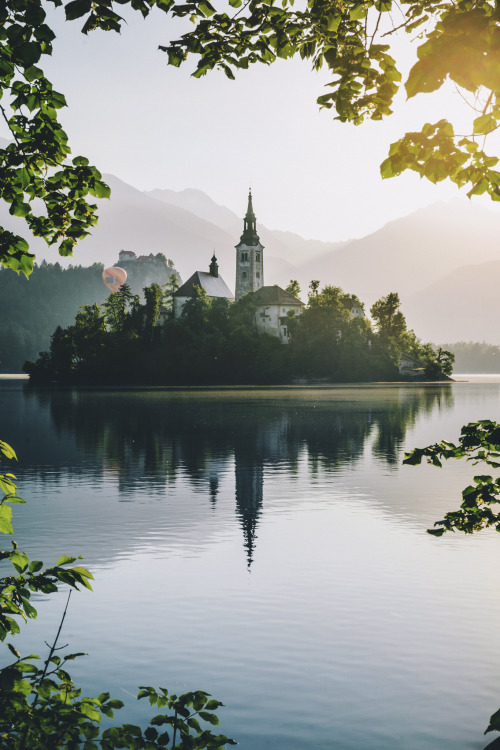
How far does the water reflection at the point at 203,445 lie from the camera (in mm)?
30219

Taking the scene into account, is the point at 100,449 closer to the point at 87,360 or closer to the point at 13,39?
the point at 13,39

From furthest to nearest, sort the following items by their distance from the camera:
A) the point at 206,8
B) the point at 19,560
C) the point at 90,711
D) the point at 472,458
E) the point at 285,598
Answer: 1. the point at 285,598
2. the point at 472,458
3. the point at 206,8
4. the point at 19,560
5. the point at 90,711

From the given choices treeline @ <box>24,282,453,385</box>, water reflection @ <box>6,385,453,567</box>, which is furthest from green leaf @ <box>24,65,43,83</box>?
treeline @ <box>24,282,453,385</box>

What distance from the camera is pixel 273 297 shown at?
190375mm

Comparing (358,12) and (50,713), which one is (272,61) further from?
(50,713)

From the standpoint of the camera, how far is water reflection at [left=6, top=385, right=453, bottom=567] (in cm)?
3022

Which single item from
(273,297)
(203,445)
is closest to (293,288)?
(273,297)

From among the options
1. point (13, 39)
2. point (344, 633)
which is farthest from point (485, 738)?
point (13, 39)

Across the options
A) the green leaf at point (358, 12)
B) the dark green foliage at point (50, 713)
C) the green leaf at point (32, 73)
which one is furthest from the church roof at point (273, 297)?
the dark green foliage at point (50, 713)

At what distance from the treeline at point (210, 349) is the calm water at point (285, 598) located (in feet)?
429

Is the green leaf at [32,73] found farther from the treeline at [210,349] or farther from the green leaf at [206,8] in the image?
the treeline at [210,349]

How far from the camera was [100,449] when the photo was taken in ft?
140

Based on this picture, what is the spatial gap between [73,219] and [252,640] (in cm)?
751

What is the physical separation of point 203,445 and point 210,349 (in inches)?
4829
